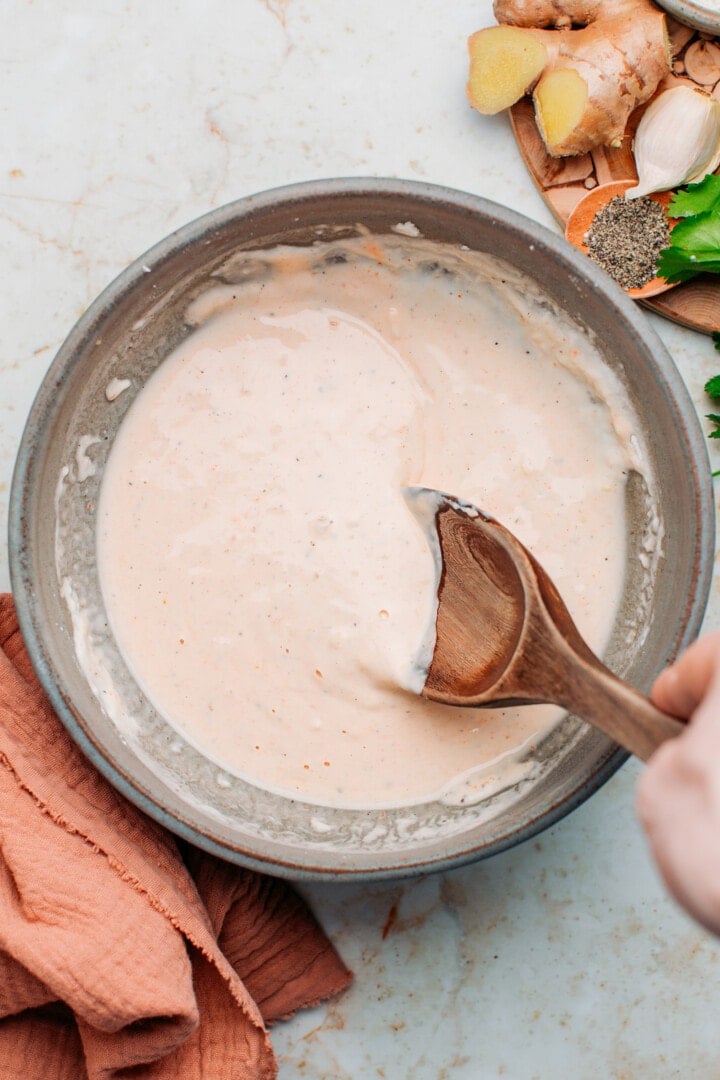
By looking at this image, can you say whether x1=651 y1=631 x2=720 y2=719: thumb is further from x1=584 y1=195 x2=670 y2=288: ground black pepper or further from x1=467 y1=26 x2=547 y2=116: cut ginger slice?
x1=467 y1=26 x2=547 y2=116: cut ginger slice

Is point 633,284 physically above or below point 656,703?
above

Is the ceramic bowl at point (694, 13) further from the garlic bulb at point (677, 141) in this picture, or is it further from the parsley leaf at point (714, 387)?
the parsley leaf at point (714, 387)

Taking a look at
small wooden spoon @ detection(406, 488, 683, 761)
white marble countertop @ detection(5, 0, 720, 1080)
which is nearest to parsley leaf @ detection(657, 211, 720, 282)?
white marble countertop @ detection(5, 0, 720, 1080)

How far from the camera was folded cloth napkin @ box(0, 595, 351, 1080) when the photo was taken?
1.16 metres

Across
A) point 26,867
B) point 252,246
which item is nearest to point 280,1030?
point 26,867

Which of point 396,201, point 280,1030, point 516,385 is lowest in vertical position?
point 280,1030

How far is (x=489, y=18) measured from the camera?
4.47 ft

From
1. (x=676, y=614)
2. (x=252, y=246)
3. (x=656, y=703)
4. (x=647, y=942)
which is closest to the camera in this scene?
(x=656, y=703)

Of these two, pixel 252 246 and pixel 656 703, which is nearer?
pixel 656 703

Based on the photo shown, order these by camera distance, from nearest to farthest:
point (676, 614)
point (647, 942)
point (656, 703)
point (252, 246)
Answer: point (656, 703)
point (676, 614)
point (252, 246)
point (647, 942)

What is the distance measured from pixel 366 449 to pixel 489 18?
2.07ft

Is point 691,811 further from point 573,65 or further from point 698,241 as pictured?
point 573,65

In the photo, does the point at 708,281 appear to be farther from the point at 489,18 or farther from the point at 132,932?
the point at 132,932

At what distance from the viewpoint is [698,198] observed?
1.28m
